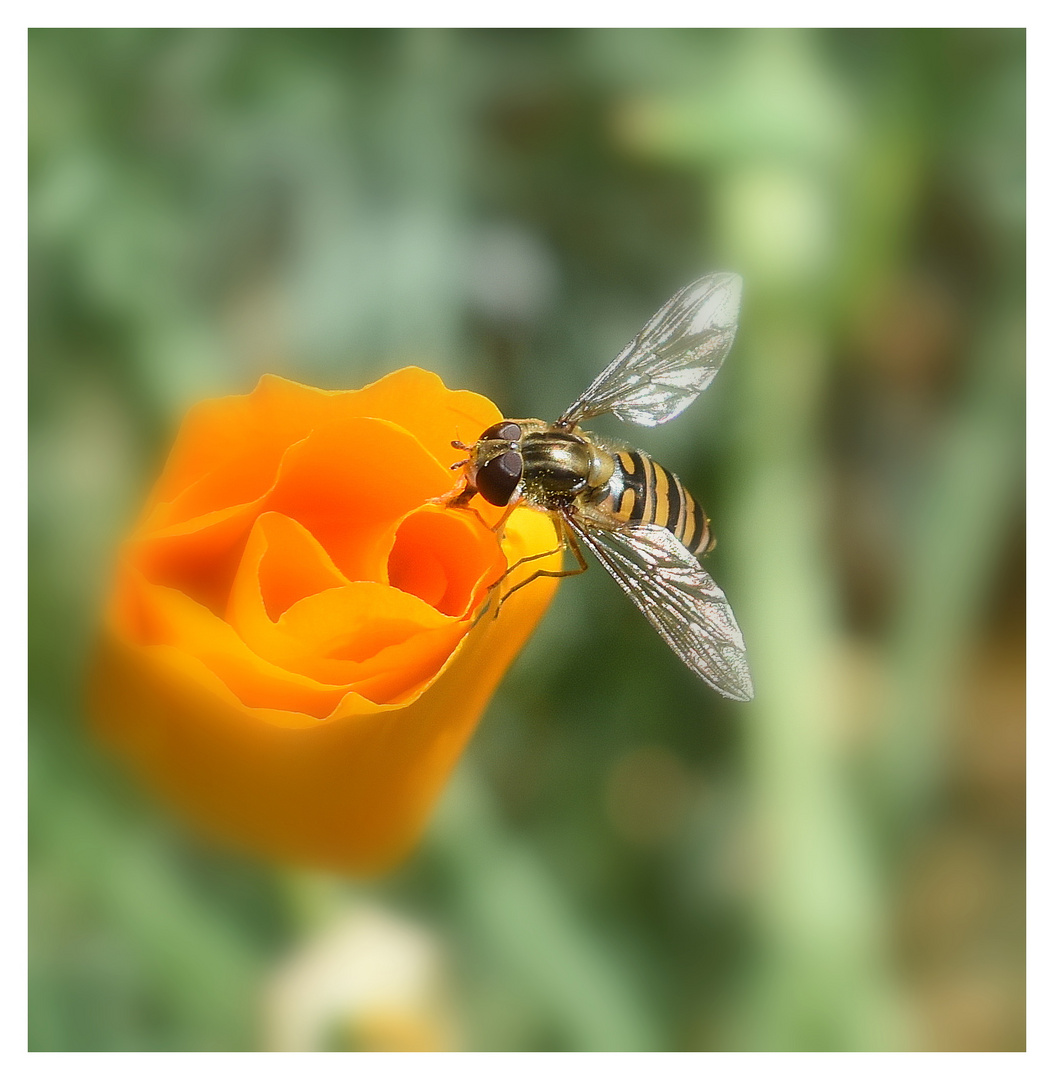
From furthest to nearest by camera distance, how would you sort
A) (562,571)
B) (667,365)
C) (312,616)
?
(667,365) < (562,571) < (312,616)

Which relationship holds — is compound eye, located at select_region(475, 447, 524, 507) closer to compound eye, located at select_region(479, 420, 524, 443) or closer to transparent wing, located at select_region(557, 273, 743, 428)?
compound eye, located at select_region(479, 420, 524, 443)

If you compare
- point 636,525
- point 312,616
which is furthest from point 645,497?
point 312,616

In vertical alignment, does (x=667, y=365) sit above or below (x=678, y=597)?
above

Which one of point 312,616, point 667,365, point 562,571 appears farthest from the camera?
point 667,365

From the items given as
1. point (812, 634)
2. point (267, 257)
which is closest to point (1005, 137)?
point (812, 634)

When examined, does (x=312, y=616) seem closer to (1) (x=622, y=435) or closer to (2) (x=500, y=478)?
(2) (x=500, y=478)
